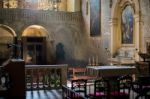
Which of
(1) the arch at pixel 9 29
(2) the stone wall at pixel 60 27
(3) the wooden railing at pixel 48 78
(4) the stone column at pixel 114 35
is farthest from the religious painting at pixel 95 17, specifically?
(3) the wooden railing at pixel 48 78

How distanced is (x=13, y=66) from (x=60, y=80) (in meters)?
2.78

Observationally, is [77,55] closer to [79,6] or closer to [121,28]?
[79,6]

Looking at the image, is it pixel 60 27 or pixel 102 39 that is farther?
pixel 60 27

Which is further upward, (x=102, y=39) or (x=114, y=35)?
(x=114, y=35)

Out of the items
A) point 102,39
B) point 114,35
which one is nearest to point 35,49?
point 102,39

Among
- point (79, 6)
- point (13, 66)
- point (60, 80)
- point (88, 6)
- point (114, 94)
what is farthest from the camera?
point (79, 6)

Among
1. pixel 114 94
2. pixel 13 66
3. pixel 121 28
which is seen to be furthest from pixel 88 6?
pixel 114 94

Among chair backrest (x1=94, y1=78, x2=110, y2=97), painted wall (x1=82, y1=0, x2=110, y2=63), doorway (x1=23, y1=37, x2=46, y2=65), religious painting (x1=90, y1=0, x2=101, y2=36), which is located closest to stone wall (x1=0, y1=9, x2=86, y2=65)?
doorway (x1=23, y1=37, x2=46, y2=65)

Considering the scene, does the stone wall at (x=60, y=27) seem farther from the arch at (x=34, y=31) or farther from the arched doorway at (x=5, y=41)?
the arch at (x=34, y=31)

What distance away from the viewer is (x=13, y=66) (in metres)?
9.91

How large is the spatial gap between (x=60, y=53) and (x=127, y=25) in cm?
749

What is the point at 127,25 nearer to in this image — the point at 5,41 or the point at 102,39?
the point at 102,39

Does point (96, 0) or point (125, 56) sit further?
point (96, 0)

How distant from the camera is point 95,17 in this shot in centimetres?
1984
